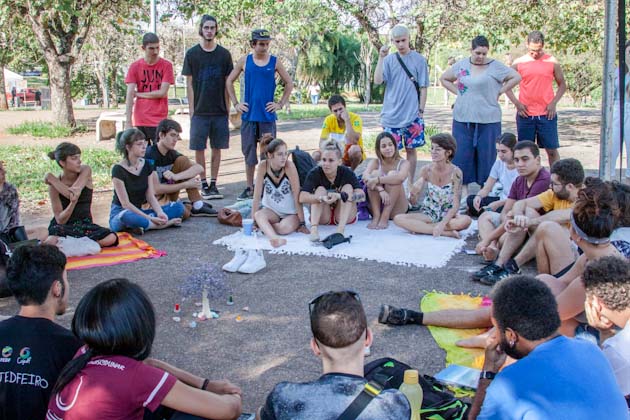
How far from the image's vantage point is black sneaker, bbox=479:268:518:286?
4.85 meters

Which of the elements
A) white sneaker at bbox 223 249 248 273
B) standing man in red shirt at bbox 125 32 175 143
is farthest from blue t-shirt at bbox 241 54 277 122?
white sneaker at bbox 223 249 248 273

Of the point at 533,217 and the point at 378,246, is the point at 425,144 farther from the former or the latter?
the point at 533,217

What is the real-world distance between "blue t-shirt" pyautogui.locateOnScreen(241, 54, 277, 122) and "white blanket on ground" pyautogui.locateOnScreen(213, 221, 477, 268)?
2.06 meters

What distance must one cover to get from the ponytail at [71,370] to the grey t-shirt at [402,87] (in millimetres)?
6344

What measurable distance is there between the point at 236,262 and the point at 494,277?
6.77 feet

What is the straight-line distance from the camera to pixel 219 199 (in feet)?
26.8

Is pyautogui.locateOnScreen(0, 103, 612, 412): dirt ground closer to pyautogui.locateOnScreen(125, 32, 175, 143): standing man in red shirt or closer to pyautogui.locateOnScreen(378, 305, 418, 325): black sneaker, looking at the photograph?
pyautogui.locateOnScreen(378, 305, 418, 325): black sneaker

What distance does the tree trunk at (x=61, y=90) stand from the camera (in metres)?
15.0

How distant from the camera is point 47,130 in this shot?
14.9m

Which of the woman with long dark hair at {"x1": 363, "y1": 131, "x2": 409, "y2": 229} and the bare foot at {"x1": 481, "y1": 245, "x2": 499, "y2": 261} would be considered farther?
the woman with long dark hair at {"x1": 363, "y1": 131, "x2": 409, "y2": 229}

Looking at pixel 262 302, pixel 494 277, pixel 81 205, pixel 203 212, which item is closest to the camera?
pixel 262 302

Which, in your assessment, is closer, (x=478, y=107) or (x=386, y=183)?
(x=386, y=183)

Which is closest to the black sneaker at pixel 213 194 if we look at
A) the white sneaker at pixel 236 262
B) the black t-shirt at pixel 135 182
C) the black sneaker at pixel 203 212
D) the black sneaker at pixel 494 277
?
the black sneaker at pixel 203 212

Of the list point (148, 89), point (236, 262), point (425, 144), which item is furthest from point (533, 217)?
point (425, 144)
